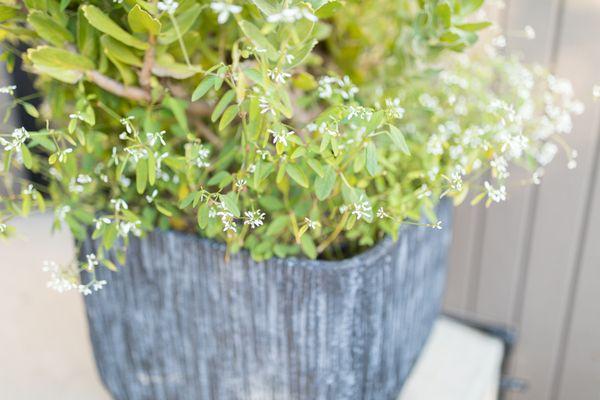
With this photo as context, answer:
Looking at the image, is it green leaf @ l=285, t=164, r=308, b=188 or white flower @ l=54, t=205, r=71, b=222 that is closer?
green leaf @ l=285, t=164, r=308, b=188

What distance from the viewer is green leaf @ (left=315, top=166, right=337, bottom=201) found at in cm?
45

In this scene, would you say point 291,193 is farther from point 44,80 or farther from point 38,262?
point 38,262

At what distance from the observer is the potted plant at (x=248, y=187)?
0.45 metres

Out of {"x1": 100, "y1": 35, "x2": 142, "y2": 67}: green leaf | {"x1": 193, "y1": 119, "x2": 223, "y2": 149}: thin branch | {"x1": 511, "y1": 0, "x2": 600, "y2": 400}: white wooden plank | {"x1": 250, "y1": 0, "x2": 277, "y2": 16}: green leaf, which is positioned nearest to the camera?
{"x1": 250, "y1": 0, "x2": 277, "y2": 16}: green leaf

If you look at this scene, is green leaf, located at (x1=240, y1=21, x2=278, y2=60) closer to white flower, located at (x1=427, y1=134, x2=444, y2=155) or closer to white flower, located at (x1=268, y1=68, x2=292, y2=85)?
white flower, located at (x1=268, y1=68, x2=292, y2=85)

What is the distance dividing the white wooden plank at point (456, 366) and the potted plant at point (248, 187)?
9 cm

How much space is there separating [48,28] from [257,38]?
203 millimetres

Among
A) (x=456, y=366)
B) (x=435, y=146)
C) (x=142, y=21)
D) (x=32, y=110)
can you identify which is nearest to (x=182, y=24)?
(x=142, y=21)

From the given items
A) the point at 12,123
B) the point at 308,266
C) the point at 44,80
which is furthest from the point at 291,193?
the point at 12,123

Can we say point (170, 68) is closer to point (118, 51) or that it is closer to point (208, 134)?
point (118, 51)

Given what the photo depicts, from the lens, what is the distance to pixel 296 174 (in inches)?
17.6

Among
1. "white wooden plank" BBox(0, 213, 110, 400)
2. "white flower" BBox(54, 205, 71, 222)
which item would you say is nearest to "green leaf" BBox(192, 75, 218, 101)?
"white flower" BBox(54, 205, 71, 222)

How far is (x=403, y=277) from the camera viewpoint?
612 mm

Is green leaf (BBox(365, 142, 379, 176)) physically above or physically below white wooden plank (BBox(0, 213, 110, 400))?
above
